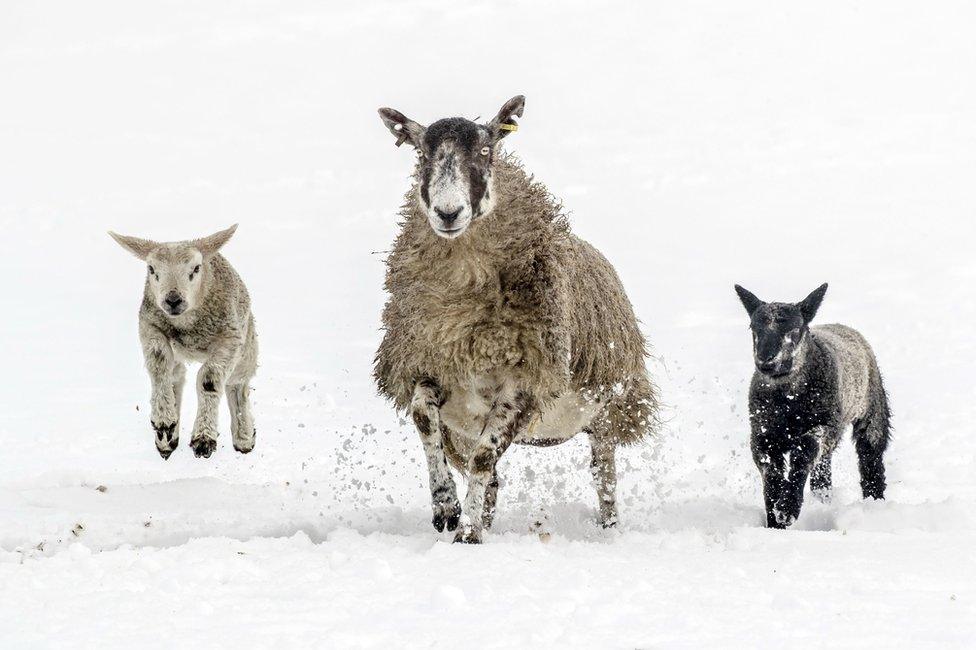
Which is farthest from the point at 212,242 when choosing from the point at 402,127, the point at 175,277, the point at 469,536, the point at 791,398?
the point at 791,398

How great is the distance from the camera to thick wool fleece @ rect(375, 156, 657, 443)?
689 cm

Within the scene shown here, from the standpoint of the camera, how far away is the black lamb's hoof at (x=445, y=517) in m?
6.93

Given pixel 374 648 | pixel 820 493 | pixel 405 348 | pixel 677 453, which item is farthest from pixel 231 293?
pixel 374 648

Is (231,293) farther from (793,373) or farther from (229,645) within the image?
(229,645)

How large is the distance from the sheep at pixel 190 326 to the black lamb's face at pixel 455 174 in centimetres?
311

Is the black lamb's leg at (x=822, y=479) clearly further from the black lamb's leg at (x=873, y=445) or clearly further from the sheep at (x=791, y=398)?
the black lamb's leg at (x=873, y=445)

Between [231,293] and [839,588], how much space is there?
20.5 ft

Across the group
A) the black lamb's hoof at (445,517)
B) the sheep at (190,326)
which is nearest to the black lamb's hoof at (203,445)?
the sheep at (190,326)

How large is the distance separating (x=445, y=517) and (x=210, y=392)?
10.5 feet

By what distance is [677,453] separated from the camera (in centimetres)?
1145

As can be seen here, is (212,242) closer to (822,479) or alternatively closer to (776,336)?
(776,336)

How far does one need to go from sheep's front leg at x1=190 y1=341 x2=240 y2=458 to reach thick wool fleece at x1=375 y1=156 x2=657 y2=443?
2134mm

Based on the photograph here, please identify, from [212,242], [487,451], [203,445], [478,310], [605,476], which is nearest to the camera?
[487,451]

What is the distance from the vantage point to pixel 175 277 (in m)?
9.16
